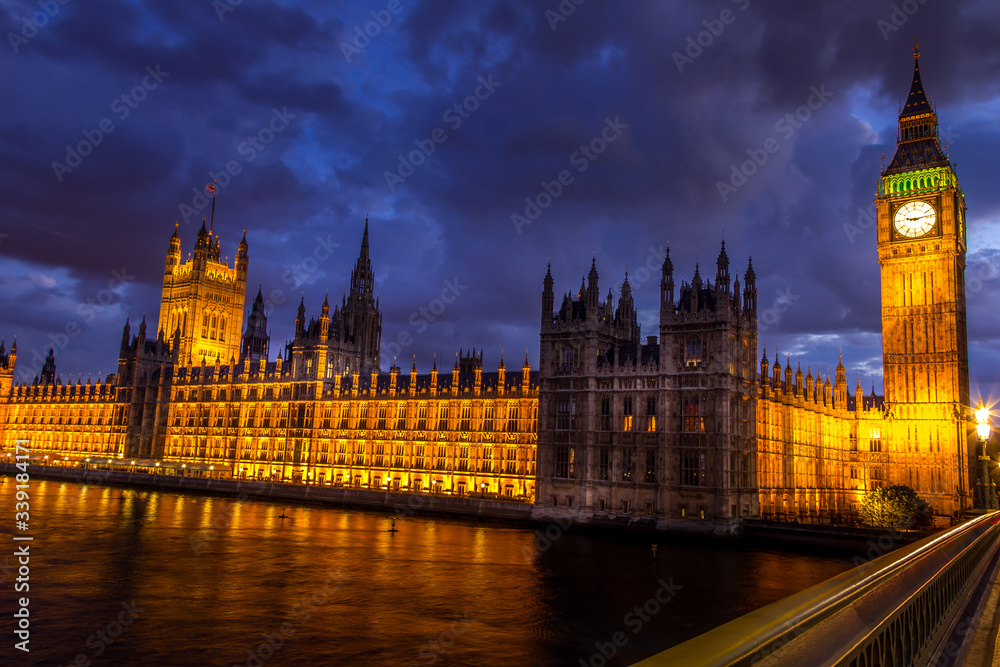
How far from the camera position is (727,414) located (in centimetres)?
7000

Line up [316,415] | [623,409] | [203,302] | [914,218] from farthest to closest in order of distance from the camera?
[203,302], [316,415], [914,218], [623,409]

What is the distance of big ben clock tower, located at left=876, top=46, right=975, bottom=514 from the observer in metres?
96.1

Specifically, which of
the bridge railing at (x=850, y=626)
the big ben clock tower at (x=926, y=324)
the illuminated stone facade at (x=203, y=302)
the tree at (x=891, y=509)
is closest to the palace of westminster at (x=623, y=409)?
the big ben clock tower at (x=926, y=324)

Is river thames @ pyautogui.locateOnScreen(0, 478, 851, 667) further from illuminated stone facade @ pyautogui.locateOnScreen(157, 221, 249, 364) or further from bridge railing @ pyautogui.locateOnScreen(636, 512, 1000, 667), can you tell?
illuminated stone facade @ pyautogui.locateOnScreen(157, 221, 249, 364)

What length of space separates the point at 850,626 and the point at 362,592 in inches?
1452

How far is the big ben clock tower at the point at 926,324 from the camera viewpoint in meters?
96.1

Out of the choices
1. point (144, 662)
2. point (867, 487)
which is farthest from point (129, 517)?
point (867, 487)

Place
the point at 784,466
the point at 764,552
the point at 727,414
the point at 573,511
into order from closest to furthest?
1. the point at 764,552
2. the point at 727,414
3. the point at 573,511
4. the point at 784,466

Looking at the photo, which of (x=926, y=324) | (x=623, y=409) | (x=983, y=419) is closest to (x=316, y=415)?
(x=623, y=409)

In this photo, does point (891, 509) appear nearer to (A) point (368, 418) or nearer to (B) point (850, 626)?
(B) point (850, 626)

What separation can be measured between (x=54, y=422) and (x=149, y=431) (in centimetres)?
3672

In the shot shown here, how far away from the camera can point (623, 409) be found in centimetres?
7688

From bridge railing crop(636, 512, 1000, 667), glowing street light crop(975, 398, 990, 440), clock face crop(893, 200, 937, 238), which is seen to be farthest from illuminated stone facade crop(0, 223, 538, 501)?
bridge railing crop(636, 512, 1000, 667)

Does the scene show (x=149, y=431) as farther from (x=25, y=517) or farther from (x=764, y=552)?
(x=764, y=552)
